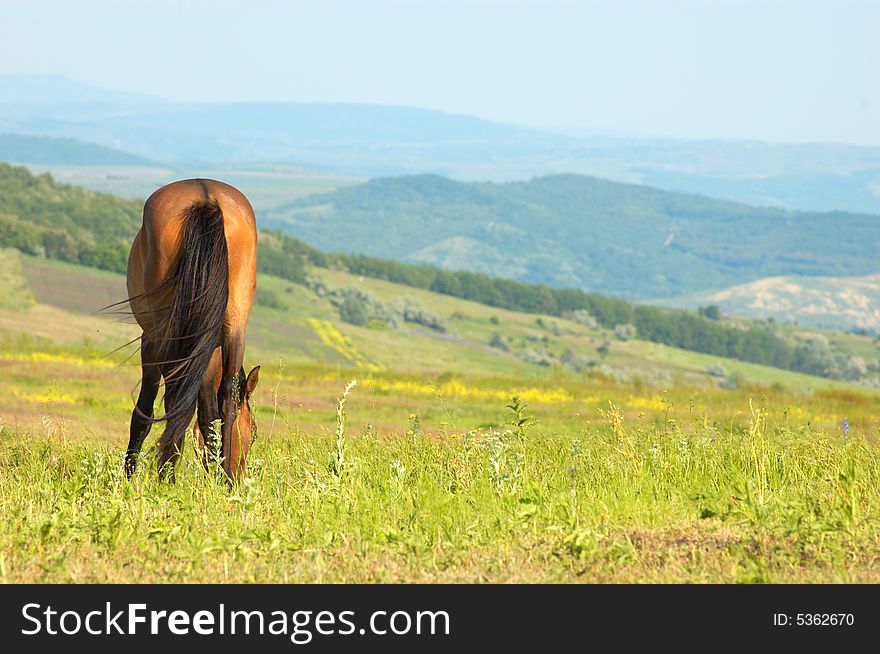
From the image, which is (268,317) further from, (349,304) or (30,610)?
(30,610)

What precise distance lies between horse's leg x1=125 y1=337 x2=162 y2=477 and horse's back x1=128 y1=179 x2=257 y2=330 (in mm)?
364

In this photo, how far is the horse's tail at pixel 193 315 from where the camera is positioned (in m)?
7.59

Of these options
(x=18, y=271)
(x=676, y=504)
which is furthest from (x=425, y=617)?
(x=18, y=271)

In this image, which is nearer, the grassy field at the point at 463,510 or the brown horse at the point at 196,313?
the grassy field at the point at 463,510

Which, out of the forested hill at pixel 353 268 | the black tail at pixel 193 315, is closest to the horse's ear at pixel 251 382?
the black tail at pixel 193 315

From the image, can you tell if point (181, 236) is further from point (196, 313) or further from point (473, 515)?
point (473, 515)

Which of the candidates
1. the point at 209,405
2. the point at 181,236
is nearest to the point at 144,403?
the point at 209,405

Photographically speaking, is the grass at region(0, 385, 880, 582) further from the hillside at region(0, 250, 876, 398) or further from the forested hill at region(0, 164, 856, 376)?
the forested hill at region(0, 164, 856, 376)

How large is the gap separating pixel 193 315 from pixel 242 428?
1060 millimetres

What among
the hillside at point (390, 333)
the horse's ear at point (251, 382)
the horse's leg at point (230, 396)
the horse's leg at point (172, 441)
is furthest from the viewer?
the hillside at point (390, 333)

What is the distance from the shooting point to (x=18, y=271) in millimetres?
86562

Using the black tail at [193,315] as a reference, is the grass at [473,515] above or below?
below

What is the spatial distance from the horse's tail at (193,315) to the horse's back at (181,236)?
16 cm

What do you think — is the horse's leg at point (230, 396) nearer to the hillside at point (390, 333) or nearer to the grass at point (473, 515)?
the grass at point (473, 515)
